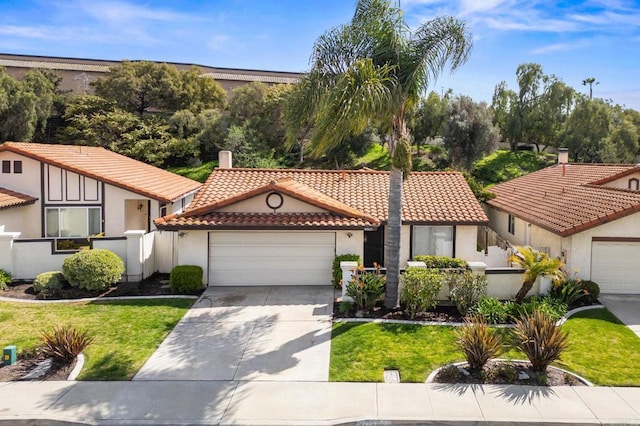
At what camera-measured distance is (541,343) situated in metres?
Answer: 9.32

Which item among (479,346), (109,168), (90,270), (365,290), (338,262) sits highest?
(109,168)

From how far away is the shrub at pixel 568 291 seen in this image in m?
13.4

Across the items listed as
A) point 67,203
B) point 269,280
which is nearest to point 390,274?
point 269,280

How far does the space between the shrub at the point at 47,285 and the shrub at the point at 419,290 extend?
34.6 ft

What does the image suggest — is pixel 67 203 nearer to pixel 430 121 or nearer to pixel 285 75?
pixel 430 121

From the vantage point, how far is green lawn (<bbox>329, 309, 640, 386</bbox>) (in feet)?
30.8

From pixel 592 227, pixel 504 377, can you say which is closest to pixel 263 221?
pixel 504 377

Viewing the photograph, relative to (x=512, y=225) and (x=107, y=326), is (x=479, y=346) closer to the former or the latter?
(x=107, y=326)

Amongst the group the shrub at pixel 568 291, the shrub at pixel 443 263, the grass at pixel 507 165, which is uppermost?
the grass at pixel 507 165

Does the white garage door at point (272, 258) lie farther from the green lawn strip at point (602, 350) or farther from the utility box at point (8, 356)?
the green lawn strip at point (602, 350)

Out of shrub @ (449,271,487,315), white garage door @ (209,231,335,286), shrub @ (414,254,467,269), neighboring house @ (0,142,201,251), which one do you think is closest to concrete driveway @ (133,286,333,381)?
white garage door @ (209,231,335,286)

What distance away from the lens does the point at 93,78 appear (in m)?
58.0

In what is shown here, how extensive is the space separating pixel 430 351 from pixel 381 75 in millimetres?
6747

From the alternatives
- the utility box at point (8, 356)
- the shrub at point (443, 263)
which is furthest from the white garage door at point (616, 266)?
the utility box at point (8, 356)
